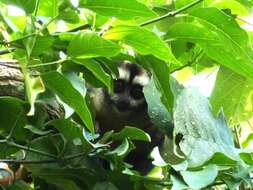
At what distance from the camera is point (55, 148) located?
4.70 ft

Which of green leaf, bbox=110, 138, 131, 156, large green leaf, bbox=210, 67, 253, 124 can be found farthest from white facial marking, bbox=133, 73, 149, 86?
green leaf, bbox=110, 138, 131, 156

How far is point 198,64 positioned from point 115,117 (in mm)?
1359

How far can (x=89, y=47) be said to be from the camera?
1151 millimetres

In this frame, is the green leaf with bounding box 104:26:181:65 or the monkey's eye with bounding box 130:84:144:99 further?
the monkey's eye with bounding box 130:84:144:99

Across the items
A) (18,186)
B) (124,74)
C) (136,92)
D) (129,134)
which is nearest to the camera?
(129,134)

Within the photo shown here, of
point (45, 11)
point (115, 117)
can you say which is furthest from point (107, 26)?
point (115, 117)

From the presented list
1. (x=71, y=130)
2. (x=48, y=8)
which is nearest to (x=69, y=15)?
(x=48, y=8)

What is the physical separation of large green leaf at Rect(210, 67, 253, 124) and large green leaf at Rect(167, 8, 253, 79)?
21 cm

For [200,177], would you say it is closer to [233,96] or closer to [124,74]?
[233,96]

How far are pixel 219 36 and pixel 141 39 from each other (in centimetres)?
22

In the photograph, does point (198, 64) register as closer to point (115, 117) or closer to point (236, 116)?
point (236, 116)

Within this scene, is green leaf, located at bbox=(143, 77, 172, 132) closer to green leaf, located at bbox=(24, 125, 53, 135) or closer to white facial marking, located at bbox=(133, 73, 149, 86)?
green leaf, located at bbox=(24, 125, 53, 135)

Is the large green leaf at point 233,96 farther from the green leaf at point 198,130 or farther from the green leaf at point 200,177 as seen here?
the green leaf at point 200,177

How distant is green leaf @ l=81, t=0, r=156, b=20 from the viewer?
116 centimetres
